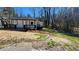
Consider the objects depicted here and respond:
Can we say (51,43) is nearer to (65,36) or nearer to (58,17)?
(65,36)

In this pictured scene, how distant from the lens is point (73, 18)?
11.8 feet

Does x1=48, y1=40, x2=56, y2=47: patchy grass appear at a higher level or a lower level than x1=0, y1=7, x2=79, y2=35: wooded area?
lower

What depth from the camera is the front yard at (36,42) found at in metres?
3.61

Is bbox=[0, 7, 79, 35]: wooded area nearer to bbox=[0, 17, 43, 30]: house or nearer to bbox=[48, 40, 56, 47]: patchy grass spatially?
bbox=[0, 17, 43, 30]: house

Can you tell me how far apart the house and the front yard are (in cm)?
9

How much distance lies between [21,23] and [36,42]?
0.38m

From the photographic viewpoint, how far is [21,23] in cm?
362

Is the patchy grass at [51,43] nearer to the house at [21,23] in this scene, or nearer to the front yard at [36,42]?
the front yard at [36,42]

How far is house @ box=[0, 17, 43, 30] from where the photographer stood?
362 centimetres

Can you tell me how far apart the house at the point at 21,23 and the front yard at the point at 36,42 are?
0.31 ft

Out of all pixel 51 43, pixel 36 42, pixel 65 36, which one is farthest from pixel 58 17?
pixel 36 42

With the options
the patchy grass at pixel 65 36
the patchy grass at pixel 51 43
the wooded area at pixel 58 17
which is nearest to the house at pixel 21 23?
the wooded area at pixel 58 17

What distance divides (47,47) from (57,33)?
272 millimetres

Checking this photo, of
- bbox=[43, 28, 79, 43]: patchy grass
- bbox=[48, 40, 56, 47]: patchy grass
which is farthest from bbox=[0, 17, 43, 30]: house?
bbox=[48, 40, 56, 47]: patchy grass
